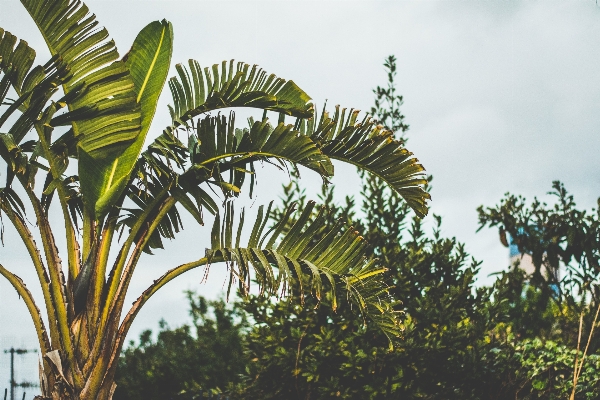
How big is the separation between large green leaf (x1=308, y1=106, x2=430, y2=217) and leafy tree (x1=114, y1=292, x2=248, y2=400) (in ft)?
24.3

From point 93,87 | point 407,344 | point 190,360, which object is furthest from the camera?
point 190,360

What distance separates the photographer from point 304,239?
5.95 metres

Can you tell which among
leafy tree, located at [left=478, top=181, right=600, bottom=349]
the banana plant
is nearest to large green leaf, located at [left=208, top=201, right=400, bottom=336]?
the banana plant

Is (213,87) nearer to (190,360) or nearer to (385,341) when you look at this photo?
(385,341)

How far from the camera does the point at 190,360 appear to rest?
15.0 meters

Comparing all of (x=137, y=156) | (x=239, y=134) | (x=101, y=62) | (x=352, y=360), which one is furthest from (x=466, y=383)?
(x=101, y=62)

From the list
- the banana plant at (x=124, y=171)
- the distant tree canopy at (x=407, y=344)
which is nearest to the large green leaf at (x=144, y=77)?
the banana plant at (x=124, y=171)

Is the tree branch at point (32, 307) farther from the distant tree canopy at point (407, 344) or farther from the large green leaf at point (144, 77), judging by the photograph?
the distant tree canopy at point (407, 344)

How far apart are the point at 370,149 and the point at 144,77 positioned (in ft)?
6.52

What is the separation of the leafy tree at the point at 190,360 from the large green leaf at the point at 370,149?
7.41 m

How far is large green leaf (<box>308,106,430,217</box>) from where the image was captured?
607 centimetres

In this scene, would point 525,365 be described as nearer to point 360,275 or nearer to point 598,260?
point 598,260

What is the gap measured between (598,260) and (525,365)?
282 centimetres

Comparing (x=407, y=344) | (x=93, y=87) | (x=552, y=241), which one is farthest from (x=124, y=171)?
(x=552, y=241)
